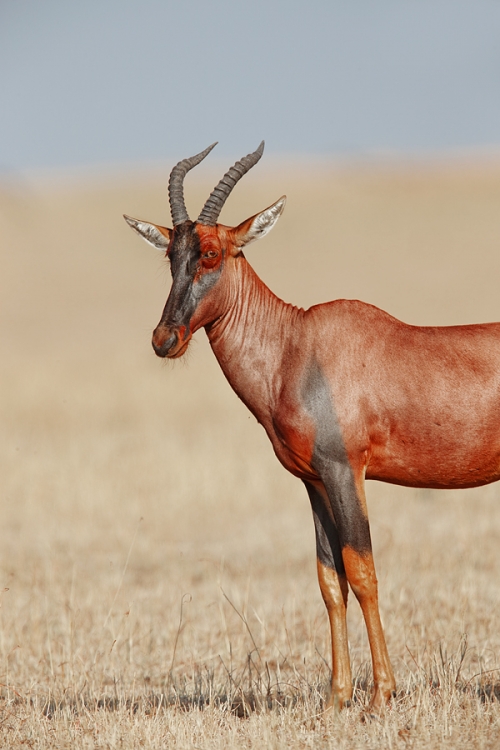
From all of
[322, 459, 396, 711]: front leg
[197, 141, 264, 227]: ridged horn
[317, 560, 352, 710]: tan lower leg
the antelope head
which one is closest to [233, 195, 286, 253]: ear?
the antelope head

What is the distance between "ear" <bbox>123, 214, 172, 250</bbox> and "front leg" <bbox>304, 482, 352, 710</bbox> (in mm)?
2207

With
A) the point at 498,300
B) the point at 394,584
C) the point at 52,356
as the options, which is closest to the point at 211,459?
the point at 394,584

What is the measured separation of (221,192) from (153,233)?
646 mm

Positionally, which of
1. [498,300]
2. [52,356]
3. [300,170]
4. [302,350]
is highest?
[300,170]

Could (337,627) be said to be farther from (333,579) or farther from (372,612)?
(372,612)

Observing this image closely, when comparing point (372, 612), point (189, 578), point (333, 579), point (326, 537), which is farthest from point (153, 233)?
point (189, 578)

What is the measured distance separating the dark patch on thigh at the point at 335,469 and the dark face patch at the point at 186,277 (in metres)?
1.06

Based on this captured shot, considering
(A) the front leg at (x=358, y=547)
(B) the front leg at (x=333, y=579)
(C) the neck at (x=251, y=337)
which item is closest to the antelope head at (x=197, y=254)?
(C) the neck at (x=251, y=337)

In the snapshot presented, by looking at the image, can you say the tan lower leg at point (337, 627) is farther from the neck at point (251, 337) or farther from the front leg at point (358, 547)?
the neck at point (251, 337)

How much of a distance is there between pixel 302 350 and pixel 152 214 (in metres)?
57.3

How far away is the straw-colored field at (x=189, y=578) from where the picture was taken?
724 centimetres

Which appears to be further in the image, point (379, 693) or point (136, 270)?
point (136, 270)

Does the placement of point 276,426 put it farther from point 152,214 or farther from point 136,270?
point 152,214

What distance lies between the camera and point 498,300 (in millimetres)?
38719
